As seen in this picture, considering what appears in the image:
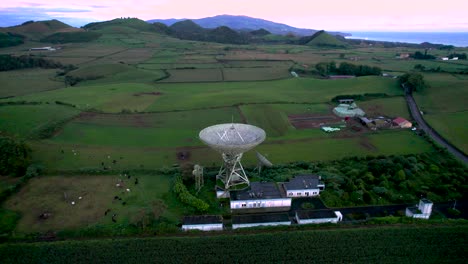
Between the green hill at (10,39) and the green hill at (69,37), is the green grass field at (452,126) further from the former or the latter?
the green hill at (69,37)

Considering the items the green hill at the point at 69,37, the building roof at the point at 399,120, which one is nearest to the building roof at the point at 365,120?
the building roof at the point at 399,120

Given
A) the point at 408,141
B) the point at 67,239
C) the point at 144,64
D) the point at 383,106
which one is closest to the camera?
the point at 67,239

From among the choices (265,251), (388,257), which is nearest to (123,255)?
(265,251)

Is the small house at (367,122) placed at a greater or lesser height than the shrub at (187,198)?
greater

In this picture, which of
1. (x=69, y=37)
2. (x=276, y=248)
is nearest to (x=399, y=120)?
(x=276, y=248)

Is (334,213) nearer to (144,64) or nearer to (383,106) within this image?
(383,106)

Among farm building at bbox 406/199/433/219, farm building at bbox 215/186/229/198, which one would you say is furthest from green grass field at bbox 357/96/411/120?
farm building at bbox 215/186/229/198

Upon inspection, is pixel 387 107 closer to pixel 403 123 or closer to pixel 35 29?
pixel 403 123
